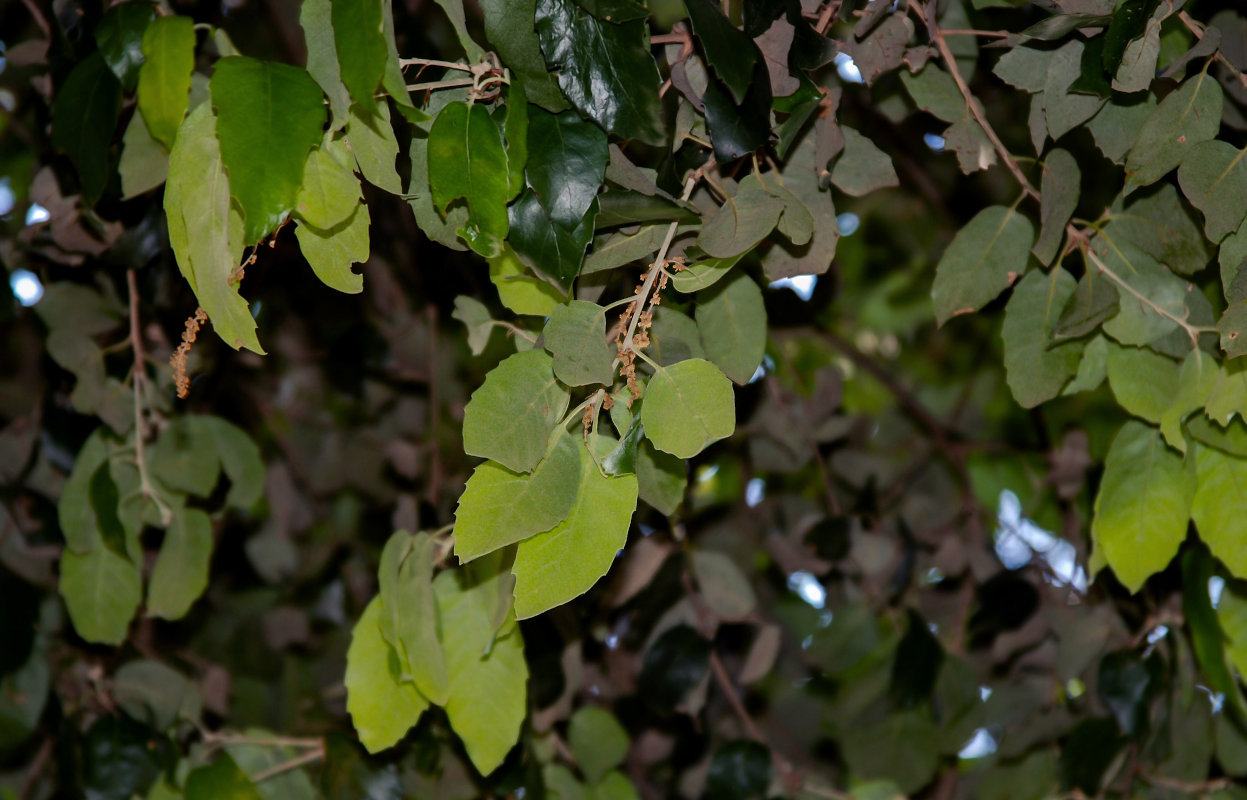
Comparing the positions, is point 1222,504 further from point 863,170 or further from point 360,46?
point 360,46

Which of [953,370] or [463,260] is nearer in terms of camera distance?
[463,260]

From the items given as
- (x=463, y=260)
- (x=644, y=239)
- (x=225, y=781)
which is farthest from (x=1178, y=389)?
(x=225, y=781)

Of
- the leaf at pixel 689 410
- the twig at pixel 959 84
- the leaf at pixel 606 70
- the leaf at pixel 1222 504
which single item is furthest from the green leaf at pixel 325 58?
the leaf at pixel 1222 504

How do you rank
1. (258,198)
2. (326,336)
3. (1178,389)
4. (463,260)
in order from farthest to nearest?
(326,336)
(463,260)
(1178,389)
(258,198)

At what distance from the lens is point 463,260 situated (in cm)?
90

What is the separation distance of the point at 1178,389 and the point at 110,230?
29.8 inches

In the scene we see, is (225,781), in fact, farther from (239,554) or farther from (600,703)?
(239,554)

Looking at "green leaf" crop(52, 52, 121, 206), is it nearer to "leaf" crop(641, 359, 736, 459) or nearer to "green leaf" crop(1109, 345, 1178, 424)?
"leaf" crop(641, 359, 736, 459)

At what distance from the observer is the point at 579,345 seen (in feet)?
1.60

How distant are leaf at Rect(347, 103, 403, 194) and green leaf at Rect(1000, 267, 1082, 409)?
0.37 metres

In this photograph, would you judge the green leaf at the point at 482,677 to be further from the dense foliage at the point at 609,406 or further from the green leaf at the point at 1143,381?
the green leaf at the point at 1143,381

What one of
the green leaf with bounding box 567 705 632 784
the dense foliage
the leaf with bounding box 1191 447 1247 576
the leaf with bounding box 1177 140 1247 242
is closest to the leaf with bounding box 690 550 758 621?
the dense foliage

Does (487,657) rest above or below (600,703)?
above

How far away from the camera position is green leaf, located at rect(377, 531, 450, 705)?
1.98ft
